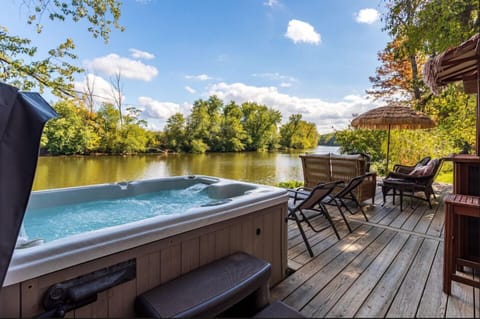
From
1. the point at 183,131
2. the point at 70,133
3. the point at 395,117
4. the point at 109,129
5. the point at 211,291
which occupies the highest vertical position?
the point at 183,131

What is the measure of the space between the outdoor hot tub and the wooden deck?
0.33 m

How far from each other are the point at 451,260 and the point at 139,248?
6.86 ft

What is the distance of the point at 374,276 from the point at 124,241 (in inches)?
73.2

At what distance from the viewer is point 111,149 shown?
15.6 m

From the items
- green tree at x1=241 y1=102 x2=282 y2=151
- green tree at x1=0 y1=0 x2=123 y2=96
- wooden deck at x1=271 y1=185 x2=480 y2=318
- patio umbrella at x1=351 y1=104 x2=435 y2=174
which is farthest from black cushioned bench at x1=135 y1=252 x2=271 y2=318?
green tree at x1=241 y1=102 x2=282 y2=151

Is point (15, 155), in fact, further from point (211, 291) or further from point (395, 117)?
point (395, 117)

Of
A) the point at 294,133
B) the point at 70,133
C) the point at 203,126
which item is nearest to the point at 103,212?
the point at 70,133

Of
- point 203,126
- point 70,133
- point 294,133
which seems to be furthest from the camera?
point 294,133

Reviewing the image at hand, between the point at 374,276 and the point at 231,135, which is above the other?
the point at 231,135

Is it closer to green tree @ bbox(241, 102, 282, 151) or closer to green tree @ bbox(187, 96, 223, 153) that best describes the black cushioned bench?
green tree @ bbox(187, 96, 223, 153)

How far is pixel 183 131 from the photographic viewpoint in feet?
69.4

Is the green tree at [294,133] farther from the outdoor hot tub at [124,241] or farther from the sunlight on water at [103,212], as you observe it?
the outdoor hot tub at [124,241]

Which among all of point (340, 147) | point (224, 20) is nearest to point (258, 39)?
point (224, 20)

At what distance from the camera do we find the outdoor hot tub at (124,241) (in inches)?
41.9
